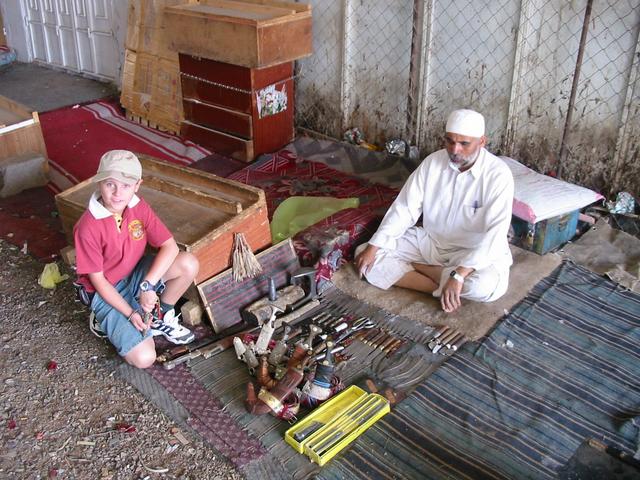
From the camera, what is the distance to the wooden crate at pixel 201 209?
332 centimetres

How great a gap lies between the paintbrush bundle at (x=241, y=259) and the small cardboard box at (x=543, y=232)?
173cm

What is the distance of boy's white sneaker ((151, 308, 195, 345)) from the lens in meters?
3.15

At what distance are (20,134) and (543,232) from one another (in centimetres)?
396

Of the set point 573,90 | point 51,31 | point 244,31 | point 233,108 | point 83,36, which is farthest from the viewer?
point 51,31

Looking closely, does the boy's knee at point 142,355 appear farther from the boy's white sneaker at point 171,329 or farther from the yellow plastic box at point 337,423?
the yellow plastic box at point 337,423

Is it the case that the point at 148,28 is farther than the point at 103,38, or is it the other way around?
the point at 103,38

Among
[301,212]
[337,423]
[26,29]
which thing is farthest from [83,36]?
[337,423]

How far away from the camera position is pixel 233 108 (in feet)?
17.7

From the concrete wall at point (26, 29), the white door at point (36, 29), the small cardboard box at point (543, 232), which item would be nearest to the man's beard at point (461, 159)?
the small cardboard box at point (543, 232)

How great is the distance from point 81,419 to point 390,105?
11.7 feet

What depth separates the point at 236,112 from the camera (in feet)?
17.6

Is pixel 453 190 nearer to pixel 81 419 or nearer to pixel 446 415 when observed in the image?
pixel 446 415

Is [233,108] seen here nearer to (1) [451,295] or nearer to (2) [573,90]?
(2) [573,90]

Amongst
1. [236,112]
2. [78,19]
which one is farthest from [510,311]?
[78,19]
